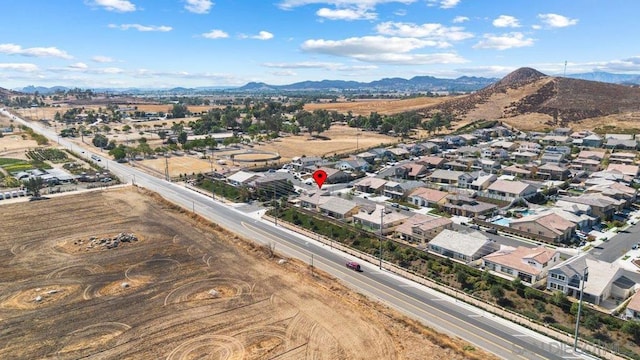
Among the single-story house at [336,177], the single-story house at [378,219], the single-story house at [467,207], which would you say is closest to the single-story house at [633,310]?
the single-story house at [467,207]

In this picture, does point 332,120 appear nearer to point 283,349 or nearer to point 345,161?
point 345,161

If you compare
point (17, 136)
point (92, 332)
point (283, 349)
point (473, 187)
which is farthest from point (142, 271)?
point (17, 136)

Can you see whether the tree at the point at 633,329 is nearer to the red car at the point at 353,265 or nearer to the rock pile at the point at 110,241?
the red car at the point at 353,265

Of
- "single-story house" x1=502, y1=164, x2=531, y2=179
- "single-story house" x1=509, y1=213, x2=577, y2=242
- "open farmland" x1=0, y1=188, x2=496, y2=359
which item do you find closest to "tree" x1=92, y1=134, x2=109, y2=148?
"open farmland" x1=0, y1=188, x2=496, y2=359

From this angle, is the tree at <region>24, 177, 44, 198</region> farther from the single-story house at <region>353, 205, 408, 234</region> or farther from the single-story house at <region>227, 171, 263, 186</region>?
the single-story house at <region>353, 205, 408, 234</region>

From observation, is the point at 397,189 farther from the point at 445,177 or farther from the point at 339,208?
the point at 339,208

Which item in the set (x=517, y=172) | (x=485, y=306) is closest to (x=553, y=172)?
(x=517, y=172)
